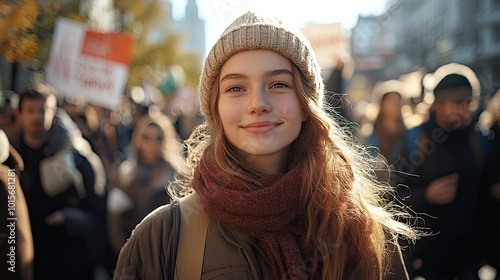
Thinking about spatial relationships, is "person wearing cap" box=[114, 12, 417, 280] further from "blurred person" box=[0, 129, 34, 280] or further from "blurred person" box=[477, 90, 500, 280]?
"blurred person" box=[477, 90, 500, 280]

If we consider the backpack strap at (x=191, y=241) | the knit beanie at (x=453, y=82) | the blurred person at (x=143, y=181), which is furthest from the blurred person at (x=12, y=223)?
the knit beanie at (x=453, y=82)

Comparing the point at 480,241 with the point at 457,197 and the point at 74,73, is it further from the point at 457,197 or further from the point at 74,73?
the point at 74,73

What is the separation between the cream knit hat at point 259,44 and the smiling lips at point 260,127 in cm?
22

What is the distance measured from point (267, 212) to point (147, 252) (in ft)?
1.37

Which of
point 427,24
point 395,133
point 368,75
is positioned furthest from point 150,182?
point 368,75

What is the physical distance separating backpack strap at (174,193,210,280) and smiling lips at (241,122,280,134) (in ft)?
1.05

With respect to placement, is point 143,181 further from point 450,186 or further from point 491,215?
point 491,215

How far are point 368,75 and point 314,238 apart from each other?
2019 cm

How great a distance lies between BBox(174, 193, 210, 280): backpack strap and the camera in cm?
190

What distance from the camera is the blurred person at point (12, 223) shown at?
7.56 ft

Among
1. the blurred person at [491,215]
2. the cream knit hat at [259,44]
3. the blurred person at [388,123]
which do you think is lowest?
the blurred person at [491,215]

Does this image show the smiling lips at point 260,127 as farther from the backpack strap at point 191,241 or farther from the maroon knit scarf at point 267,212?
the backpack strap at point 191,241

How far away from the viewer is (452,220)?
4.14 metres

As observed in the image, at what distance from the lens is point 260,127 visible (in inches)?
78.8
